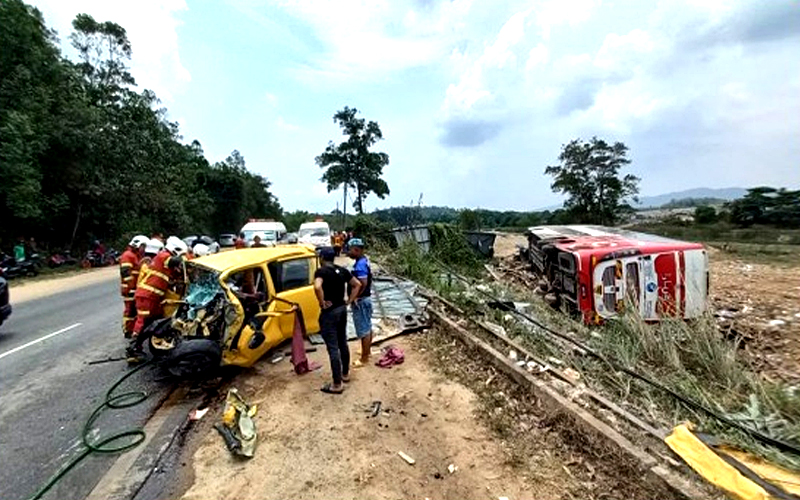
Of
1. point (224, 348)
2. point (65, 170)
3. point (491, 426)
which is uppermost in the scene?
point (65, 170)

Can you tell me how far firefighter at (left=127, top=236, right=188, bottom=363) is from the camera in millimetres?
7012

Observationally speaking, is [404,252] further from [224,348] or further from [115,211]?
[115,211]

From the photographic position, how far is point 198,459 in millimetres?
4598

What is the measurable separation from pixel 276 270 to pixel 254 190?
65082mm

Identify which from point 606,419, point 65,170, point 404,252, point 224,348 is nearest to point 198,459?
point 224,348

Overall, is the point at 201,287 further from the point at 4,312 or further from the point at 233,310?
the point at 4,312

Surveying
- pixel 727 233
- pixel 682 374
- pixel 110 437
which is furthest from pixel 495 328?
pixel 727 233

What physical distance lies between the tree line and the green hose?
18003 millimetres

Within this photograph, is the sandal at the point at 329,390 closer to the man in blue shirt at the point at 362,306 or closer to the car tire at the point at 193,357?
the man in blue shirt at the point at 362,306

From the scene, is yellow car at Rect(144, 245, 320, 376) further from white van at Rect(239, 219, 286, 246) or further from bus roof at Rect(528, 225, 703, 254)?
white van at Rect(239, 219, 286, 246)

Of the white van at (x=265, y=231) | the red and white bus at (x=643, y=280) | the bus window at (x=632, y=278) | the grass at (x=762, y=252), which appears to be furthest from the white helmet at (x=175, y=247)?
the grass at (x=762, y=252)

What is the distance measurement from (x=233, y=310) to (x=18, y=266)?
1764 centimetres

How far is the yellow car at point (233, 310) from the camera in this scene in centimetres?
609

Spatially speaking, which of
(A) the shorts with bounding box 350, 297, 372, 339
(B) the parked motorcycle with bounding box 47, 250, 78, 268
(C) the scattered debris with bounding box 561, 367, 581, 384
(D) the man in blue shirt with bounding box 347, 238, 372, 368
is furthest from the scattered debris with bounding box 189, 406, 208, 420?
(B) the parked motorcycle with bounding box 47, 250, 78, 268
